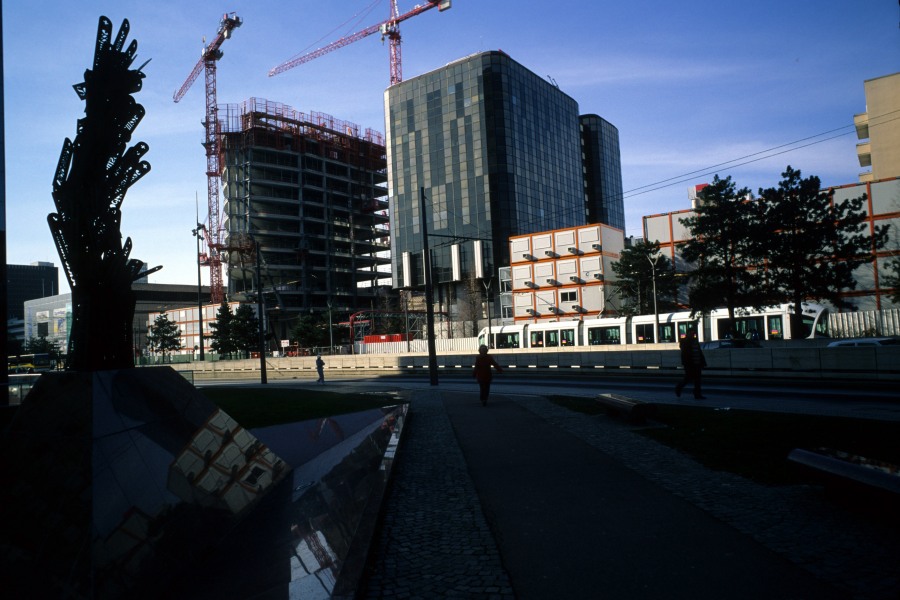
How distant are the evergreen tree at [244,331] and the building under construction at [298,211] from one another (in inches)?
696

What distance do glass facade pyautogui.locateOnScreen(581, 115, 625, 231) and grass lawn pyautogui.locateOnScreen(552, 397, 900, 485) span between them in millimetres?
111149

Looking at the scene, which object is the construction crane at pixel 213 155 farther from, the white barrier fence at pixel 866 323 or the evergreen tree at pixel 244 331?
the white barrier fence at pixel 866 323

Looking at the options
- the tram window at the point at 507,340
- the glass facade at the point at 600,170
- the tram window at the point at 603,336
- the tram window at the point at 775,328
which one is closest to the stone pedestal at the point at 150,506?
the tram window at the point at 775,328

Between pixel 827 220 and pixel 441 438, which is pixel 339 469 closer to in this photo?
pixel 441 438

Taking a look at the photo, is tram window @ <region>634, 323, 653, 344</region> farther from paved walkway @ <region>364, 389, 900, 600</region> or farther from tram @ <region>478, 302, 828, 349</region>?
paved walkway @ <region>364, 389, 900, 600</region>

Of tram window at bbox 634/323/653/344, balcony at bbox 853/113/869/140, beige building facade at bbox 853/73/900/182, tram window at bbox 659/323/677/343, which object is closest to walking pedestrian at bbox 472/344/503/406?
tram window at bbox 659/323/677/343

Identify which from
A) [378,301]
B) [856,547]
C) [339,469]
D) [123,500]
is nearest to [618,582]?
[856,547]

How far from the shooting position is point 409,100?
92375 mm

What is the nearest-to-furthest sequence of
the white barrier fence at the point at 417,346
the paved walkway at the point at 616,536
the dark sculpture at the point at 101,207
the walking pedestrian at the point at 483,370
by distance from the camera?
the paved walkway at the point at 616,536 < the dark sculpture at the point at 101,207 < the walking pedestrian at the point at 483,370 < the white barrier fence at the point at 417,346

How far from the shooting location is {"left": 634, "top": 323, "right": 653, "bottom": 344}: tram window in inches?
1587

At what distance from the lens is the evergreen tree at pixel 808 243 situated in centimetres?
3325

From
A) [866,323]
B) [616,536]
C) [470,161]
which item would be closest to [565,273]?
[470,161]

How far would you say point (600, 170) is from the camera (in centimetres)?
12300

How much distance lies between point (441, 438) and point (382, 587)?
21.0ft
